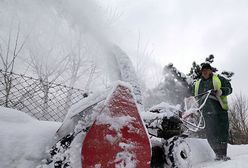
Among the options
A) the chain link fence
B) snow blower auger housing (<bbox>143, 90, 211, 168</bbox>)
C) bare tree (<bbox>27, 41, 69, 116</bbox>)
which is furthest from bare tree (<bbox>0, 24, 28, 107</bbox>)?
snow blower auger housing (<bbox>143, 90, 211, 168</bbox>)

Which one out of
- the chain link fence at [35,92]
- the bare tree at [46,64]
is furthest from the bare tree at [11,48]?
the chain link fence at [35,92]

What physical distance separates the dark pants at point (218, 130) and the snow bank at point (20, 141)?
364cm

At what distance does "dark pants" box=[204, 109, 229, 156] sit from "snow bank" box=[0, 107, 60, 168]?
12.0 feet

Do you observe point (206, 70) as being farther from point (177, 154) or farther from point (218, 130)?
point (177, 154)

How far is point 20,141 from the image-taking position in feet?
4.66

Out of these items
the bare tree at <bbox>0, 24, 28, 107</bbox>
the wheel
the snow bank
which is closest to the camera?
the snow bank

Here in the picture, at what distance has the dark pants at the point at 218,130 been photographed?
4.53 metres

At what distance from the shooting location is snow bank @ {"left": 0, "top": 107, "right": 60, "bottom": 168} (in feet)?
4.52

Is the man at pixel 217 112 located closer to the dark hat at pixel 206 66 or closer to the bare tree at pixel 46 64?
the dark hat at pixel 206 66

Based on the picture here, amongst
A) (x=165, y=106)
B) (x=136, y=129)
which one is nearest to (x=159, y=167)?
(x=165, y=106)

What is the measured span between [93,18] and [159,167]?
3362 millimetres

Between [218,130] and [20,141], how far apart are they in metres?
4.01

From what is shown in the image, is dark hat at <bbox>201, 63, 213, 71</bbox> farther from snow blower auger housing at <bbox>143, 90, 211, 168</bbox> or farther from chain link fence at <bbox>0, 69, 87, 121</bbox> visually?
snow blower auger housing at <bbox>143, 90, 211, 168</bbox>

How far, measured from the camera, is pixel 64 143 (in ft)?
4.49
